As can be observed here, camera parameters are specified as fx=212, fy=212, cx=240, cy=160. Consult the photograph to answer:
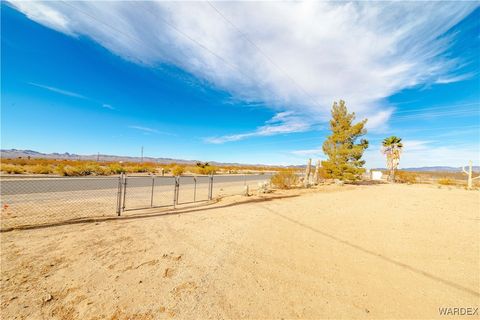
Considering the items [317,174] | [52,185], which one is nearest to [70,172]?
[52,185]

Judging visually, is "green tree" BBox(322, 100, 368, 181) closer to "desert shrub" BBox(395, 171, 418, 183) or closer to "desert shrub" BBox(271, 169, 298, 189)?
"desert shrub" BBox(271, 169, 298, 189)

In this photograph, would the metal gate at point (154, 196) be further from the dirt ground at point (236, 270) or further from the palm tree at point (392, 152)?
the palm tree at point (392, 152)

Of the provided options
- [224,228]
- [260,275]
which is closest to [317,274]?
[260,275]

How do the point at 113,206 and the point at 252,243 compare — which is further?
the point at 113,206

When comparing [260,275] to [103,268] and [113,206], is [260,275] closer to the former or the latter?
[103,268]

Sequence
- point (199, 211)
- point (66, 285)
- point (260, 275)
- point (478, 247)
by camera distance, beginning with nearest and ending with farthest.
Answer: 1. point (66, 285)
2. point (260, 275)
3. point (478, 247)
4. point (199, 211)

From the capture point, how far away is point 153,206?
9508mm

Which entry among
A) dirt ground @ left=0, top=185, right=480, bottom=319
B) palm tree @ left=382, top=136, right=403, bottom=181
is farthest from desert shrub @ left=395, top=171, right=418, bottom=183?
dirt ground @ left=0, top=185, right=480, bottom=319

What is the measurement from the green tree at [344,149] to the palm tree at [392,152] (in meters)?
13.3

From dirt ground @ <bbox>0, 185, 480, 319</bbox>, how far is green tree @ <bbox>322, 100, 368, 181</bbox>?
1580 cm

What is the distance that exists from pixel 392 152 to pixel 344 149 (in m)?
16.5

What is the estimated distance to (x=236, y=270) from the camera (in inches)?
156

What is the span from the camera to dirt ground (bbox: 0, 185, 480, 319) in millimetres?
2953

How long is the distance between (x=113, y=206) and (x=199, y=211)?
3.86 m
